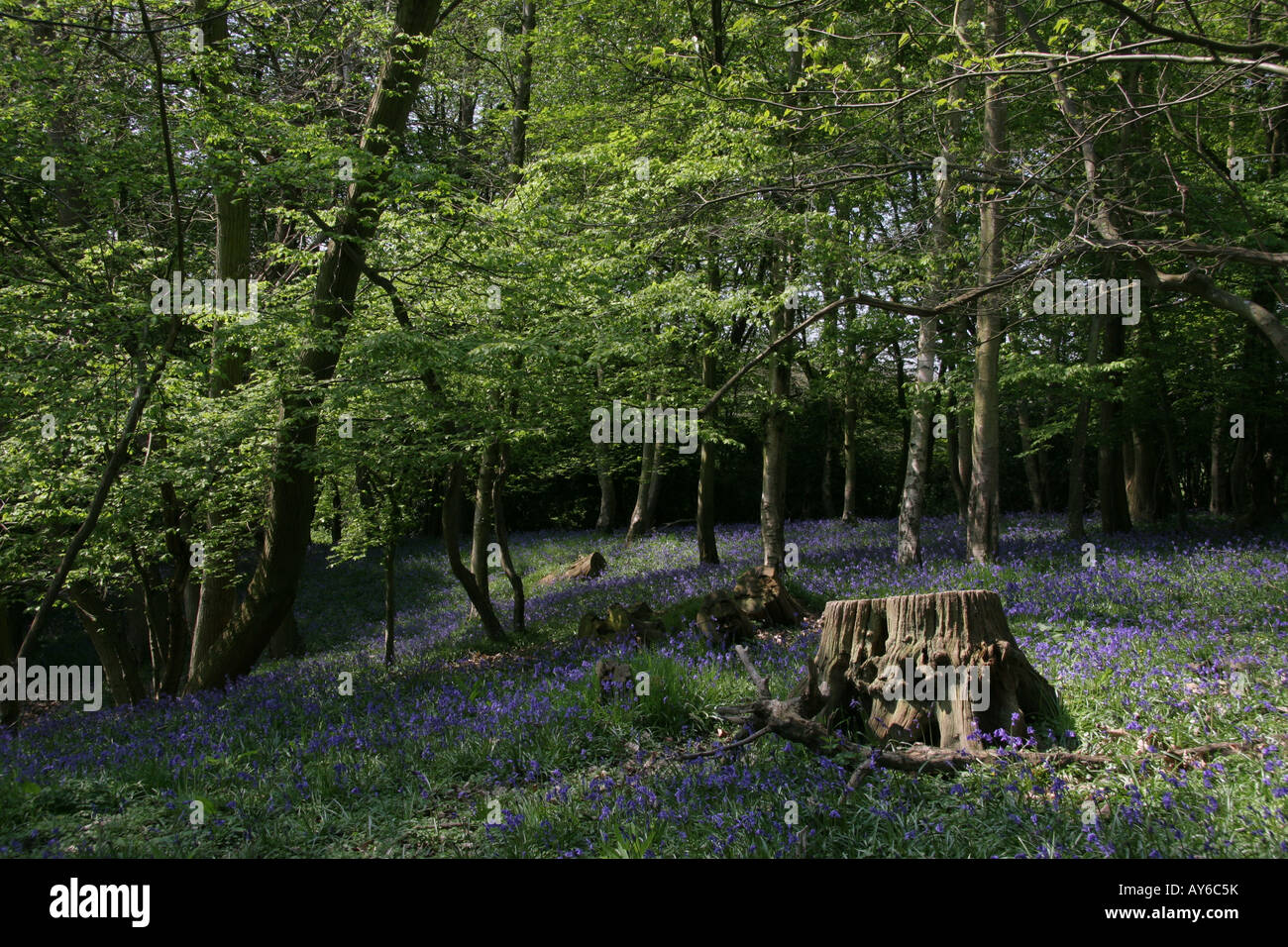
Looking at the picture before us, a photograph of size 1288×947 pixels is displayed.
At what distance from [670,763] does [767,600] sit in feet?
13.9

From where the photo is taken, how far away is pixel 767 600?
915 cm

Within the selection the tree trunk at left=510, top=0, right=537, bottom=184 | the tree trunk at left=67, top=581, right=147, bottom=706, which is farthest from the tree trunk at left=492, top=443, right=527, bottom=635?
the tree trunk at left=510, top=0, right=537, bottom=184

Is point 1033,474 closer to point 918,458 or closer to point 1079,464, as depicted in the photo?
point 1079,464

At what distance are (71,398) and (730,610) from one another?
6494 millimetres

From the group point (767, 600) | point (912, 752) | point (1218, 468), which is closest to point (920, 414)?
point (767, 600)

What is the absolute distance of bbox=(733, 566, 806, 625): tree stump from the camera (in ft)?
29.8

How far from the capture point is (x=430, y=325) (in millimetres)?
7828

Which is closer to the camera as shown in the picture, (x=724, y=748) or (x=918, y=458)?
(x=724, y=748)

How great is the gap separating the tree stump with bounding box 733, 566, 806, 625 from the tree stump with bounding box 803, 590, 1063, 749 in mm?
3420

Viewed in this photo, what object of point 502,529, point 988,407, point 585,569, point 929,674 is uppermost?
point 988,407

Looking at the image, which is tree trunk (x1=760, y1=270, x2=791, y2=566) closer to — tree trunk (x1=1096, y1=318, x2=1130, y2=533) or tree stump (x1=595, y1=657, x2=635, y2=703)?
tree trunk (x1=1096, y1=318, x2=1130, y2=533)

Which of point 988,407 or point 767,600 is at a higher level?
point 988,407

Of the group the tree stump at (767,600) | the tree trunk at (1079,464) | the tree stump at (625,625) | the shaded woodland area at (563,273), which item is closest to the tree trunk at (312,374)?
the shaded woodland area at (563,273)
